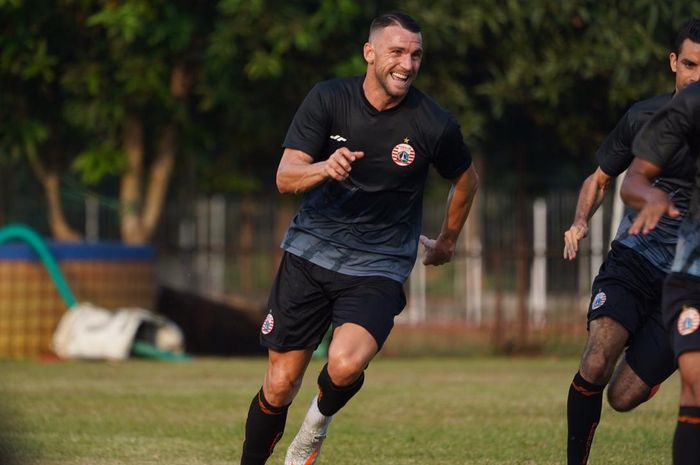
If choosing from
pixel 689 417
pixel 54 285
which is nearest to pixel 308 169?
pixel 689 417

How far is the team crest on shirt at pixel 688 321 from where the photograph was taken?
6074 mm

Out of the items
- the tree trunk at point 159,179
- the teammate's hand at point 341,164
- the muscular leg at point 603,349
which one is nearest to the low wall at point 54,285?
the tree trunk at point 159,179

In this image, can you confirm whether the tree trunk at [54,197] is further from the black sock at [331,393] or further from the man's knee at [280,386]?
the black sock at [331,393]

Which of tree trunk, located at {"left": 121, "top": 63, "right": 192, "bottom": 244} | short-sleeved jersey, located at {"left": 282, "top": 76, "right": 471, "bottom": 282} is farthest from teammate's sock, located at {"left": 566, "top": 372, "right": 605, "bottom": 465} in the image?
tree trunk, located at {"left": 121, "top": 63, "right": 192, "bottom": 244}

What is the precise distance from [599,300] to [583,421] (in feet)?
2.06

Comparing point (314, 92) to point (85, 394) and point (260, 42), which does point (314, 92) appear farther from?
point (260, 42)

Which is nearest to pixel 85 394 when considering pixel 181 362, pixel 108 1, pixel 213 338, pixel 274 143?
pixel 181 362

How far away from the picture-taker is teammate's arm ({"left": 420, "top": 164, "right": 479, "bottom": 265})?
7.71 m

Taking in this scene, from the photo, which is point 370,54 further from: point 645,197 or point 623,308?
point 645,197

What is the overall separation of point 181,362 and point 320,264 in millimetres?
10460

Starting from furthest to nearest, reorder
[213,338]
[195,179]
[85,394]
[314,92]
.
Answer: [195,179], [213,338], [85,394], [314,92]

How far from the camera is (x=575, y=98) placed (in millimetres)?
18312

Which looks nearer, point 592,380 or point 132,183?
point 592,380

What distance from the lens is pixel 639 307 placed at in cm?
764
